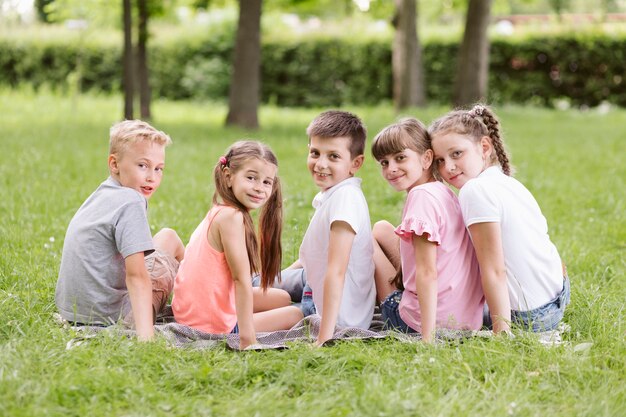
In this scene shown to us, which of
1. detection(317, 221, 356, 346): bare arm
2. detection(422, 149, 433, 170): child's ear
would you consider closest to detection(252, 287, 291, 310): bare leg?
detection(317, 221, 356, 346): bare arm

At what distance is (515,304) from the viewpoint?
170 inches

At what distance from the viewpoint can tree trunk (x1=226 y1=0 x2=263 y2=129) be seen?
48.0ft

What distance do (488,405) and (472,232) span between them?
39.9 inches

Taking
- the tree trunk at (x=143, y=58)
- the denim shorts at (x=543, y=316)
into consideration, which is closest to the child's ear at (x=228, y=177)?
the denim shorts at (x=543, y=316)

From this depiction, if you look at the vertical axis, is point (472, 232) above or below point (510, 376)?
above

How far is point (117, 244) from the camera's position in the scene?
4.27 m

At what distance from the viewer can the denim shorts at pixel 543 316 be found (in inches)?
169

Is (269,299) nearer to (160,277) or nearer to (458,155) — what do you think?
(160,277)

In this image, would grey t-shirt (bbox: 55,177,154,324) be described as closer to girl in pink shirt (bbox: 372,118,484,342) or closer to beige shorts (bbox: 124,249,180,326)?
beige shorts (bbox: 124,249,180,326)

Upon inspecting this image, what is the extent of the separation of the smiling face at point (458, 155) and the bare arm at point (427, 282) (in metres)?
0.43

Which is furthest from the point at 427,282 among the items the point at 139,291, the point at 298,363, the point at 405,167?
the point at 139,291

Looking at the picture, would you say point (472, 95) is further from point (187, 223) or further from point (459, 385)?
point (459, 385)

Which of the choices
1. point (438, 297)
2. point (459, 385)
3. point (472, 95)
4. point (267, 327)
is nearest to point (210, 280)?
point (267, 327)

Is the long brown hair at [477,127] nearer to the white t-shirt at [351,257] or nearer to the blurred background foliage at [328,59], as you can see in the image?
the white t-shirt at [351,257]
